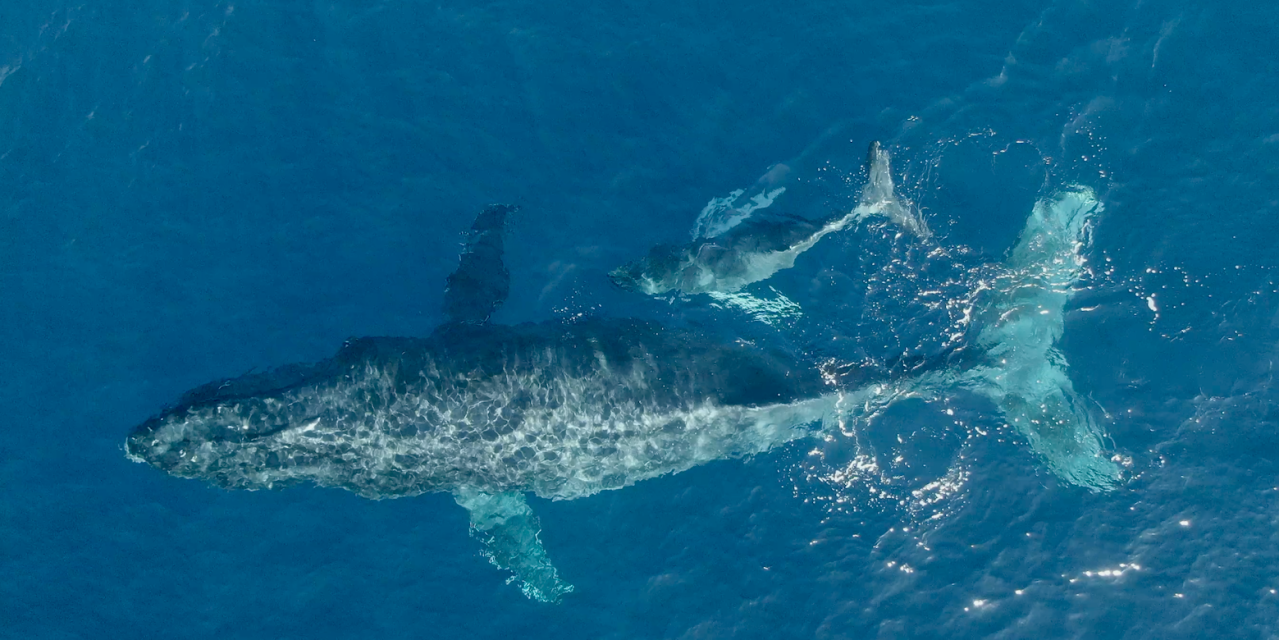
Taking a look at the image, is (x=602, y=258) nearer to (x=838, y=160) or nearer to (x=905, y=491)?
(x=838, y=160)

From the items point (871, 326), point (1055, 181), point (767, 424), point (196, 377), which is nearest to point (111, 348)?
point (196, 377)

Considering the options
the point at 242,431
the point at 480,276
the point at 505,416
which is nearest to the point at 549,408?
the point at 505,416

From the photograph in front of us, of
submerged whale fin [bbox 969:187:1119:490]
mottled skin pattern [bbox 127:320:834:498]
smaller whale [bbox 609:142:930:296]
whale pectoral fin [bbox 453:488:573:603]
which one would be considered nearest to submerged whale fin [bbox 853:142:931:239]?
smaller whale [bbox 609:142:930:296]

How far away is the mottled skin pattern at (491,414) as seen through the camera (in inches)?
817

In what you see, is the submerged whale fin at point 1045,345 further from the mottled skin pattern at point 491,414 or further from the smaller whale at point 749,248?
the mottled skin pattern at point 491,414

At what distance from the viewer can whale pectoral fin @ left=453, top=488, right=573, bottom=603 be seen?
21594mm

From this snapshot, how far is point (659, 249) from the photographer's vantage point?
23828 millimetres

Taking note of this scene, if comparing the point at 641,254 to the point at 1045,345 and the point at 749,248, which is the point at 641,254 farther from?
the point at 1045,345

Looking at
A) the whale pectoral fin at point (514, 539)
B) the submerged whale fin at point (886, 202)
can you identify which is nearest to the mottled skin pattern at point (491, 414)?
the whale pectoral fin at point (514, 539)

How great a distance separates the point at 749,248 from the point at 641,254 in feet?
9.99

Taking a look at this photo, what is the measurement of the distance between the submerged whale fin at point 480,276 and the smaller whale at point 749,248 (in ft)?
10.5

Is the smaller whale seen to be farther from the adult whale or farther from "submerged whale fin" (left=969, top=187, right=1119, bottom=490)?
"submerged whale fin" (left=969, top=187, right=1119, bottom=490)

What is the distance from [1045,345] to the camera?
22.6m

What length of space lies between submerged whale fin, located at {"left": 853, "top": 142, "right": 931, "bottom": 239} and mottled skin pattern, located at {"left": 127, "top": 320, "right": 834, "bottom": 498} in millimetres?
4758
